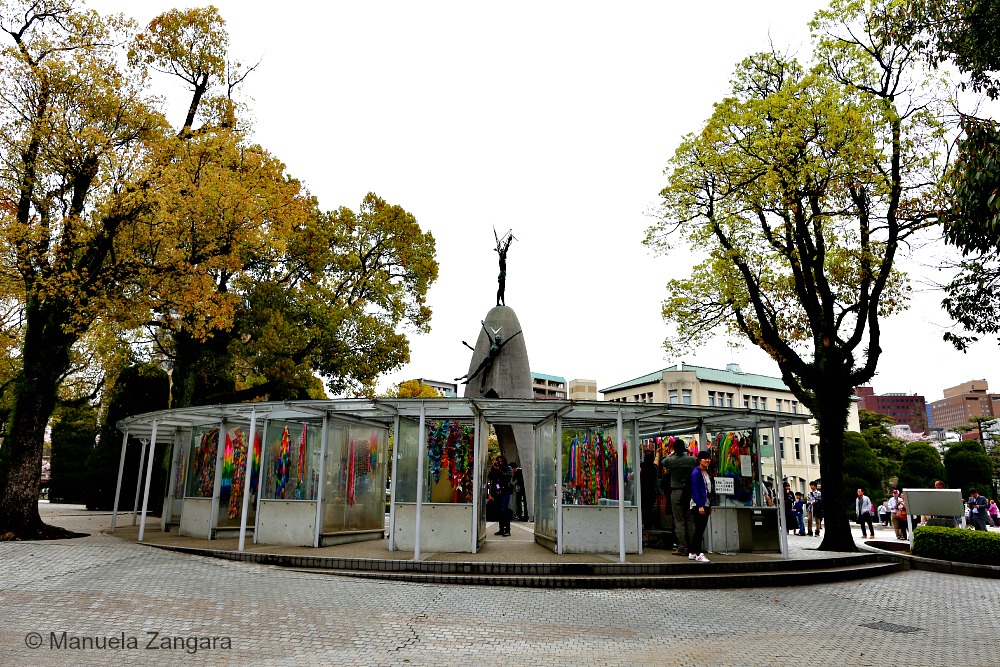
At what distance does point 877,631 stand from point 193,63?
19.8 m

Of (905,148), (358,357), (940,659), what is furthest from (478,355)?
(940,659)

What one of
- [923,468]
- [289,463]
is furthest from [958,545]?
[923,468]

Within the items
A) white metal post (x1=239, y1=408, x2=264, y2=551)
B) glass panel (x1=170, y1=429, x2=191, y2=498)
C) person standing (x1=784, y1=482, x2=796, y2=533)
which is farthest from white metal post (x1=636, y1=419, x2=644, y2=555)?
glass panel (x1=170, y1=429, x2=191, y2=498)

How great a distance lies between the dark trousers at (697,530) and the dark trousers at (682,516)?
136 mm

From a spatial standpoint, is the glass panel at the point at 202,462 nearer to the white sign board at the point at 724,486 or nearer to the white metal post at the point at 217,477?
the white metal post at the point at 217,477

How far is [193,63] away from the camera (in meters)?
17.5

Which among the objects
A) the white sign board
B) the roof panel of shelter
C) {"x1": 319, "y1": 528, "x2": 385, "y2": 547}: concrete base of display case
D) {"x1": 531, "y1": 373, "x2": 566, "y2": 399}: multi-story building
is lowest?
{"x1": 319, "y1": 528, "x2": 385, "y2": 547}: concrete base of display case

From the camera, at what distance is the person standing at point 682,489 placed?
10.9m

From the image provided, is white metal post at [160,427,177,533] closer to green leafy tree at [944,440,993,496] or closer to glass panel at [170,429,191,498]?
glass panel at [170,429,191,498]

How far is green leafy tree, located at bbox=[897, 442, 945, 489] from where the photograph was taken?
2645cm

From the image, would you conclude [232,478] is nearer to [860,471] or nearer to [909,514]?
[909,514]

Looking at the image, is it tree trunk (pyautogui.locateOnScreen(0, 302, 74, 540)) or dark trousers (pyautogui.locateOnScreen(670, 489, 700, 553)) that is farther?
tree trunk (pyautogui.locateOnScreen(0, 302, 74, 540))

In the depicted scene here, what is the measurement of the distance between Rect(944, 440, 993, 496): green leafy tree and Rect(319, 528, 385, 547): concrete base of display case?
2605 centimetres

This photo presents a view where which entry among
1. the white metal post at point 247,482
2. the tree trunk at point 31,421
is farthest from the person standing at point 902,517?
the tree trunk at point 31,421
